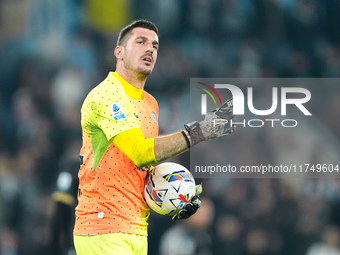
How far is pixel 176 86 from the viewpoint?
9219 millimetres

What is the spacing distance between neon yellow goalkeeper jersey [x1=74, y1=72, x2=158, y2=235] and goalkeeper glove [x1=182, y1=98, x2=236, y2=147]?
379 millimetres

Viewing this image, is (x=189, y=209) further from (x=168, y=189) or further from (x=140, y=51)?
(x=140, y=51)

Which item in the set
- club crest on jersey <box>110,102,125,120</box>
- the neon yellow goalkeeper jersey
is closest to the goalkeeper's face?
the neon yellow goalkeeper jersey

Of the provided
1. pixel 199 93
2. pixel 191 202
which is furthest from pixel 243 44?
pixel 191 202

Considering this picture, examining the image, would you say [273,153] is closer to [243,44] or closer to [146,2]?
[243,44]

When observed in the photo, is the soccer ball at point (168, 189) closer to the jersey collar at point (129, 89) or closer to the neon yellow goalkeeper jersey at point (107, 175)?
the neon yellow goalkeeper jersey at point (107, 175)

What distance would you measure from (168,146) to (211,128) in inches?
11.9

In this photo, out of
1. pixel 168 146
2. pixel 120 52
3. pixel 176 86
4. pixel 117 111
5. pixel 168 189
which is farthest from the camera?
pixel 176 86

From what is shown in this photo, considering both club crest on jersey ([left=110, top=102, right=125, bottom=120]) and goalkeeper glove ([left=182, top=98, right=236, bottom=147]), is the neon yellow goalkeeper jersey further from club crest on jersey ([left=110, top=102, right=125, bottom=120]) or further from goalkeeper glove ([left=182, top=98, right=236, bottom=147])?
goalkeeper glove ([left=182, top=98, right=236, bottom=147])

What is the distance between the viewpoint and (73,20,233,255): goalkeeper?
369 cm

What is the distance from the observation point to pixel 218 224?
845 cm

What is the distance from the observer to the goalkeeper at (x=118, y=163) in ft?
12.1

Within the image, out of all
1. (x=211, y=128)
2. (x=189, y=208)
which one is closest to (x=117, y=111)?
(x=211, y=128)

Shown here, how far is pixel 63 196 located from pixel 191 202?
2.77 meters
